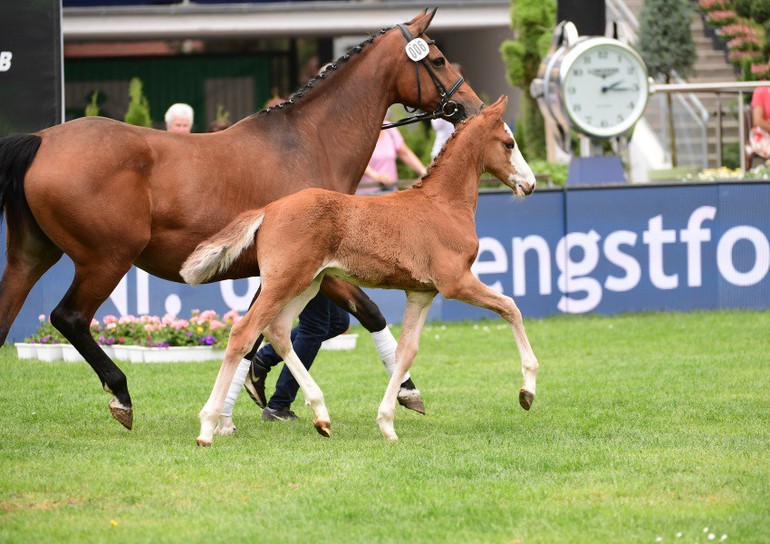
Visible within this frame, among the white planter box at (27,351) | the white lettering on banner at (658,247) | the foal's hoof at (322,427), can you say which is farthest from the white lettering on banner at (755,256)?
the foal's hoof at (322,427)

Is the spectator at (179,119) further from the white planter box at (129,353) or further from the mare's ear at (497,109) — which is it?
the mare's ear at (497,109)

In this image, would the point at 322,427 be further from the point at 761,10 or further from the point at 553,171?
the point at 761,10

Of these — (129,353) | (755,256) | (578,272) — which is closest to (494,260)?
(578,272)

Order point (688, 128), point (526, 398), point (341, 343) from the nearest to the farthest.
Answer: point (526, 398), point (341, 343), point (688, 128)

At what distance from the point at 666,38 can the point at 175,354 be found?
14.7 metres

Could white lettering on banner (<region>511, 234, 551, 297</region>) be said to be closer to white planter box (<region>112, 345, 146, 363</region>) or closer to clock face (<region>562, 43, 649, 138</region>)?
clock face (<region>562, 43, 649, 138</region>)

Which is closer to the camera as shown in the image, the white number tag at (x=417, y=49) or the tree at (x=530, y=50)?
the white number tag at (x=417, y=49)

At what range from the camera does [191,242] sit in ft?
25.1

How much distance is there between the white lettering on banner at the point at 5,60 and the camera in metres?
11.0

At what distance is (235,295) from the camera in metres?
12.8

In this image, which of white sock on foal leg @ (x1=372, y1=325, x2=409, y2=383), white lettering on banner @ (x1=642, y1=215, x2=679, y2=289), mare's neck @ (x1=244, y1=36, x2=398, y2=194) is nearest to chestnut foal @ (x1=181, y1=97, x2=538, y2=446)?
white sock on foal leg @ (x1=372, y1=325, x2=409, y2=383)

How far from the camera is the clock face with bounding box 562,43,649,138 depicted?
45.4 feet

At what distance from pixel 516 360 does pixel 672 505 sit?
5.45 metres

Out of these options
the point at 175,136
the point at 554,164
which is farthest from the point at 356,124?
the point at 554,164
